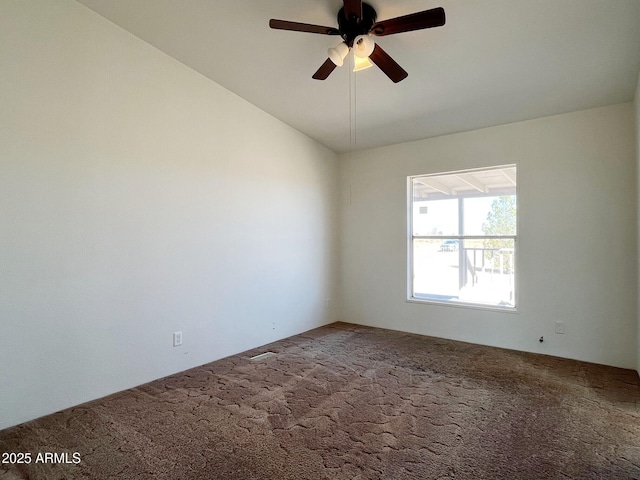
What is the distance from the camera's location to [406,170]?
4.72 metres

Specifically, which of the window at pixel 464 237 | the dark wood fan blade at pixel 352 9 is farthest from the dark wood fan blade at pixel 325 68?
the window at pixel 464 237

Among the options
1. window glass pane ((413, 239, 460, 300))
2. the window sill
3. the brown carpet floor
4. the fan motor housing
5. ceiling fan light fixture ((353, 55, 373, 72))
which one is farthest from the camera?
window glass pane ((413, 239, 460, 300))

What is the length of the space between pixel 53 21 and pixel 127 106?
2.22ft

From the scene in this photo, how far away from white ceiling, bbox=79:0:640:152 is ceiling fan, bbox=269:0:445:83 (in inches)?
7.4

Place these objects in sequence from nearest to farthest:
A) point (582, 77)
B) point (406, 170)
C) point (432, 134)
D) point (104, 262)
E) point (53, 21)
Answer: point (53, 21) < point (104, 262) < point (582, 77) < point (432, 134) < point (406, 170)

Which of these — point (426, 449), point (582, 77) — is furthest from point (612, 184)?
point (426, 449)

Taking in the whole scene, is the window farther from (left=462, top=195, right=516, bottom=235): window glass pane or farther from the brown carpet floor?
the brown carpet floor

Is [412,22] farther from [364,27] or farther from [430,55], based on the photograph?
→ [430,55]

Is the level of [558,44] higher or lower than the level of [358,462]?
higher

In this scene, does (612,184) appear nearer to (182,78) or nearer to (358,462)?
(358,462)

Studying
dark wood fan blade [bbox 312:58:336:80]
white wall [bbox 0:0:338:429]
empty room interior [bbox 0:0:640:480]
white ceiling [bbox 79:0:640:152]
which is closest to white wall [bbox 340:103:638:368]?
empty room interior [bbox 0:0:640:480]

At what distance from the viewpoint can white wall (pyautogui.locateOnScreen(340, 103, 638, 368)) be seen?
337 cm

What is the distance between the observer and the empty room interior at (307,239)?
216cm

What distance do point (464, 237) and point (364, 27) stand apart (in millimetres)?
2881
